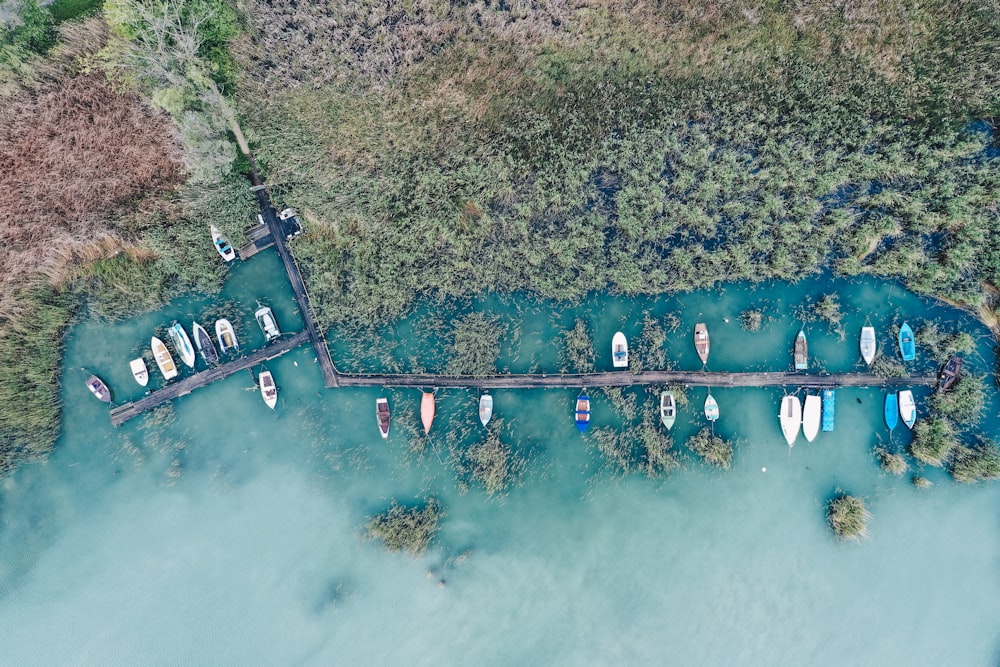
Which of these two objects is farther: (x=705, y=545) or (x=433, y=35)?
(x=705, y=545)

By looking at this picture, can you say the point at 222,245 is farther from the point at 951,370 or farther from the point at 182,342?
the point at 951,370

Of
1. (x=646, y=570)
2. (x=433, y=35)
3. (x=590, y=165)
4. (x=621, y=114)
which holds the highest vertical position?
(x=433, y=35)

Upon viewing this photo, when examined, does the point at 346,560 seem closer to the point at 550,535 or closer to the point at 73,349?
the point at 550,535

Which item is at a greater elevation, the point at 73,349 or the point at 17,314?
the point at 17,314

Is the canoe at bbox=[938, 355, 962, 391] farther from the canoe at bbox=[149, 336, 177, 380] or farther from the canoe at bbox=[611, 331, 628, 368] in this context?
the canoe at bbox=[149, 336, 177, 380]

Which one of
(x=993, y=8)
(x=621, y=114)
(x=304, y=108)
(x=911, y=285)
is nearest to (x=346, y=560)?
(x=304, y=108)

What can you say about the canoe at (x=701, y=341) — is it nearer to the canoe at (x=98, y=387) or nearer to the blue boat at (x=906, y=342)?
the blue boat at (x=906, y=342)

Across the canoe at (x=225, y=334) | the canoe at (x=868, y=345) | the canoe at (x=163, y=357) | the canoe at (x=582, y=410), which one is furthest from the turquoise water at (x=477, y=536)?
the canoe at (x=868, y=345)

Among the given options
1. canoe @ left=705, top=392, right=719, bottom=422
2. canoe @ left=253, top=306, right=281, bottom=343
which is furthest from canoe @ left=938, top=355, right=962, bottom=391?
canoe @ left=253, top=306, right=281, bottom=343
